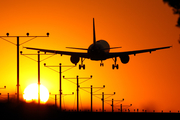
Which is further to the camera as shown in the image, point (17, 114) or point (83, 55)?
point (83, 55)

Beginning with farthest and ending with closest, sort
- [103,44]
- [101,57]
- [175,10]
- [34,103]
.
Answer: [103,44] → [101,57] → [34,103] → [175,10]

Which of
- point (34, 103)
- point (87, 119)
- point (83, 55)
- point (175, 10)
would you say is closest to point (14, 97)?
point (34, 103)

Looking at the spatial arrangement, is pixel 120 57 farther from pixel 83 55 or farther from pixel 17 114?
pixel 17 114

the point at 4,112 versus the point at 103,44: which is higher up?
the point at 103,44

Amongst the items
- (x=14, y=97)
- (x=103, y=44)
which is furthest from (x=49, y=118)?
(x=103, y=44)

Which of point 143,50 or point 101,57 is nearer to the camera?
point 101,57

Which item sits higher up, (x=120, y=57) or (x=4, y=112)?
(x=120, y=57)

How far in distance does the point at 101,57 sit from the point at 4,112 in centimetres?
2541

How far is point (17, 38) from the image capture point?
248 ft

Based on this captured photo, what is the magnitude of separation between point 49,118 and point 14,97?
17064 mm

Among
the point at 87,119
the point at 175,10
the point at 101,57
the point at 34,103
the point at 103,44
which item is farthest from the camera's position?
the point at 103,44

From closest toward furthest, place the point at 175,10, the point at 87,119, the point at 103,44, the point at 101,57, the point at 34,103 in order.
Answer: the point at 175,10
the point at 87,119
the point at 34,103
the point at 101,57
the point at 103,44

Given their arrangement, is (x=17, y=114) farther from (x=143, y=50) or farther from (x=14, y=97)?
(x=143, y=50)

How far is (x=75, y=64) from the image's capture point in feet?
338
